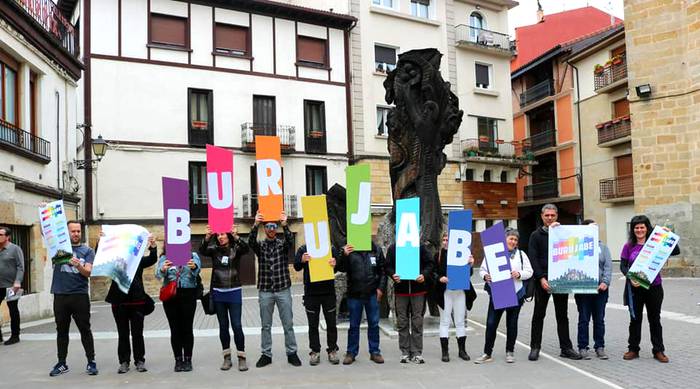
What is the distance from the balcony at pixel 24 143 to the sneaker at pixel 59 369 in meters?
6.51

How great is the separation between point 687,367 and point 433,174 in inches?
181

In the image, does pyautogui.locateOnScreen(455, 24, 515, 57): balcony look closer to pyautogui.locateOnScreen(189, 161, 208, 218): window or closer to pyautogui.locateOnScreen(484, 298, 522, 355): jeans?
pyautogui.locateOnScreen(189, 161, 208, 218): window

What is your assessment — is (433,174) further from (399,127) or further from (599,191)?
(599,191)

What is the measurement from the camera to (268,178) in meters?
7.70

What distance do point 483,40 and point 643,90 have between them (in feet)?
42.1

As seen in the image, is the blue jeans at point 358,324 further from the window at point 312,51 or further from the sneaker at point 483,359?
the window at point 312,51

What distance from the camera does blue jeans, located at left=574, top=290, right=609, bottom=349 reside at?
305 inches

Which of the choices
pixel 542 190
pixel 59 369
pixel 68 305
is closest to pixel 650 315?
pixel 68 305

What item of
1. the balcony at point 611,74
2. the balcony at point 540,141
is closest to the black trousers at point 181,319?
the balcony at point 611,74

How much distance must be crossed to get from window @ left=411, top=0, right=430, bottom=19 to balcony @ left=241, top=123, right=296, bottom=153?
948 centimetres

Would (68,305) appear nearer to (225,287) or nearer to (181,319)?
(181,319)

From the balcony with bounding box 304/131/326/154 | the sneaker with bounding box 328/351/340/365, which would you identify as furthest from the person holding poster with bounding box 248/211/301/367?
the balcony with bounding box 304/131/326/154

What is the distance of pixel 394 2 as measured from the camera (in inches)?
1151

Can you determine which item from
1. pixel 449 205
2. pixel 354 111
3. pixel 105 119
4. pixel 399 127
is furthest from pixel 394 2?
pixel 399 127
